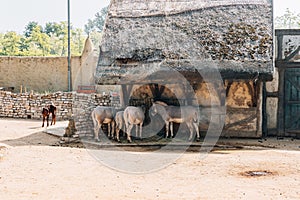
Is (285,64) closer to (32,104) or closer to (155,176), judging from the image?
(155,176)

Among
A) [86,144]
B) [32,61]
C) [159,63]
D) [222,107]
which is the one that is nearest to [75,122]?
[86,144]

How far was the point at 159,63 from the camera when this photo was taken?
466 inches

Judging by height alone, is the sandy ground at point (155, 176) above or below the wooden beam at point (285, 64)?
below

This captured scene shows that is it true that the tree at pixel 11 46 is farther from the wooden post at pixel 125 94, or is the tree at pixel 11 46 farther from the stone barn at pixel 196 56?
the stone barn at pixel 196 56

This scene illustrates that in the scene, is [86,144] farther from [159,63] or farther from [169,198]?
[169,198]

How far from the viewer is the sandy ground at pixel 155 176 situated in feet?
21.2

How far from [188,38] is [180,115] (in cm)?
239

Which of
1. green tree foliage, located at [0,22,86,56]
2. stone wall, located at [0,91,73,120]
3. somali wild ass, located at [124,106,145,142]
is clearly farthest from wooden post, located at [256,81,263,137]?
green tree foliage, located at [0,22,86,56]

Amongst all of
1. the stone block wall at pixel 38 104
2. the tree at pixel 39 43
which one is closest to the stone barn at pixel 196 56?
the stone block wall at pixel 38 104

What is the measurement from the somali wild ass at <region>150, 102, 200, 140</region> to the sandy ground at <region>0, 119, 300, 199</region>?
1.84 meters

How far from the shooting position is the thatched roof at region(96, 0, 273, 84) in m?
11.8

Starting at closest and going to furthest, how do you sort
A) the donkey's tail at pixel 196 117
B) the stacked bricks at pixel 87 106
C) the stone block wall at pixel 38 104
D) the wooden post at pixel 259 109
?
the donkey's tail at pixel 196 117 < the stacked bricks at pixel 87 106 < the wooden post at pixel 259 109 < the stone block wall at pixel 38 104

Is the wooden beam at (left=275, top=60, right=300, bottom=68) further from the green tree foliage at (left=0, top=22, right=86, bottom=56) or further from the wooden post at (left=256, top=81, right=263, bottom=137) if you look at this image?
the green tree foliage at (left=0, top=22, right=86, bottom=56)

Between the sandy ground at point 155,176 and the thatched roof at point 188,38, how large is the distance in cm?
255
